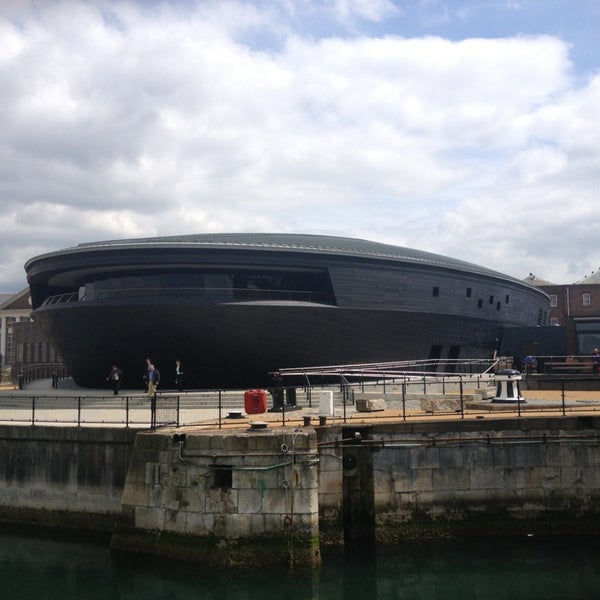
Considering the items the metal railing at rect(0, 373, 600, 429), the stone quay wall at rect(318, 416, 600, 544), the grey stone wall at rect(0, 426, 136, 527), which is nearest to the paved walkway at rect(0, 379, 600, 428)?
the metal railing at rect(0, 373, 600, 429)

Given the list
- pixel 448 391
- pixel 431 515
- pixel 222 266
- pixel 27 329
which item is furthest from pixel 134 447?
pixel 27 329

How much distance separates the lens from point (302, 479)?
Answer: 1438 centimetres

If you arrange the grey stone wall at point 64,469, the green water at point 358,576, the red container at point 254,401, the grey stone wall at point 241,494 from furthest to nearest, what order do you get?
the red container at point 254,401 → the grey stone wall at point 64,469 → the grey stone wall at point 241,494 → the green water at point 358,576

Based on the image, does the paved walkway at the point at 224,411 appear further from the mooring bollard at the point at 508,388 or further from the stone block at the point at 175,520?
the stone block at the point at 175,520

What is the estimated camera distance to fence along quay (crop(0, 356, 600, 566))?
14.2 meters

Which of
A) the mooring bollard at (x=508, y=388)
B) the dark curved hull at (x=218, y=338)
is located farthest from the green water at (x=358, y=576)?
the dark curved hull at (x=218, y=338)

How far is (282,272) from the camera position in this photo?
2953cm

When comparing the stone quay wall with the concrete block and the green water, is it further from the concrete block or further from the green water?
the concrete block

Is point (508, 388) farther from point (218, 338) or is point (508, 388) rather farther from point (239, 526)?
point (218, 338)

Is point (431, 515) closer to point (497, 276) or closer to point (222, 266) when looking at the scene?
point (222, 266)

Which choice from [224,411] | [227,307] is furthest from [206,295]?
[224,411]

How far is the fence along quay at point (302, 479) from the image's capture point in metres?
14.2

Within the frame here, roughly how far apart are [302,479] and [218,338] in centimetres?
1407

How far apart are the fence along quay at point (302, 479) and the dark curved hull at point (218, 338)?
907 cm
